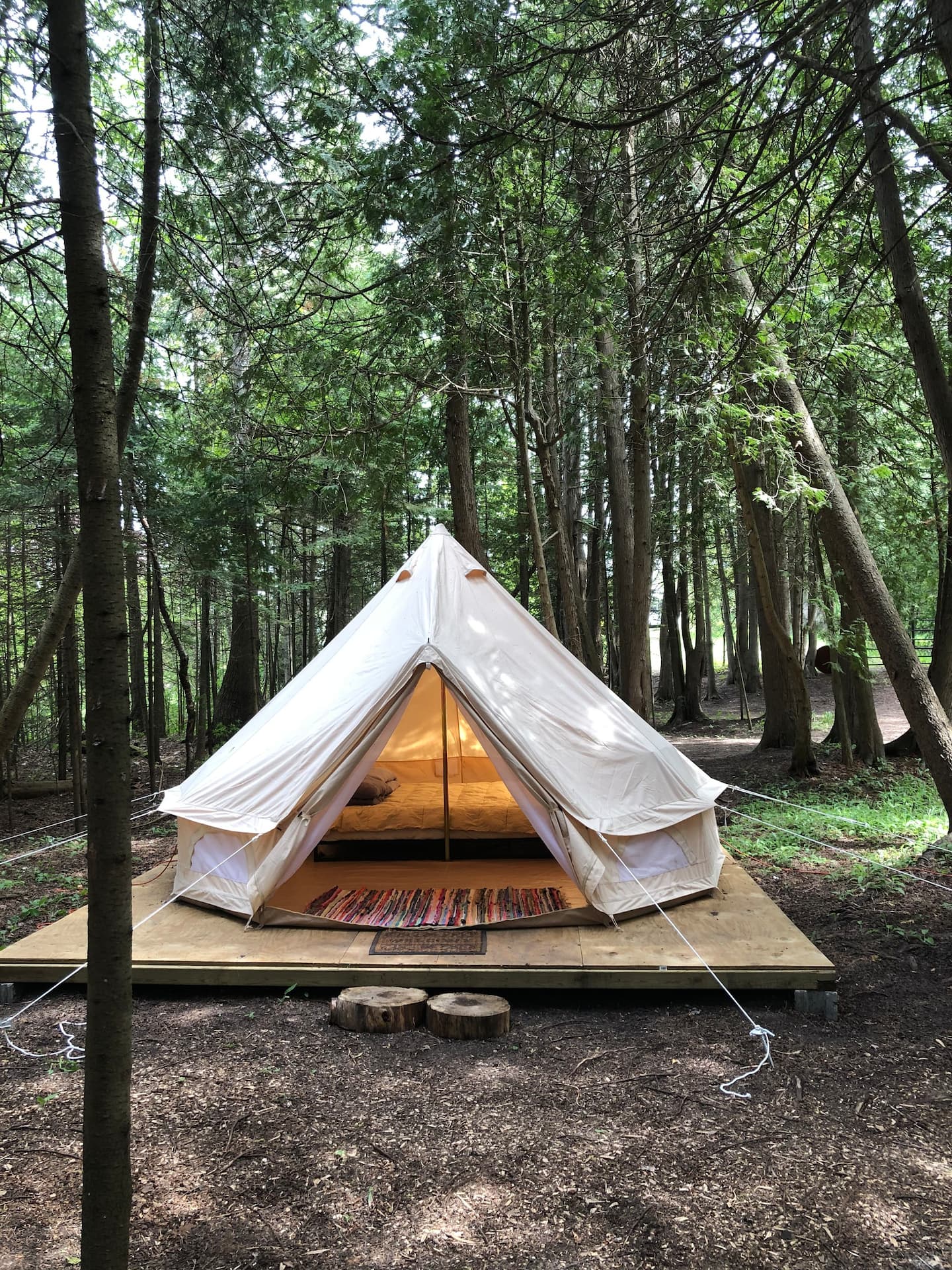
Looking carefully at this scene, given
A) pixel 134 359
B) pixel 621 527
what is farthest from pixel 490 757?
pixel 621 527

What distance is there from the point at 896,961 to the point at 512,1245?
2865mm

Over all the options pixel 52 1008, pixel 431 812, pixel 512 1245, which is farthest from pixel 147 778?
pixel 512 1245

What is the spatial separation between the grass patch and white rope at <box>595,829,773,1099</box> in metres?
1.70

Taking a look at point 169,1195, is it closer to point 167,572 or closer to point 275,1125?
point 275,1125

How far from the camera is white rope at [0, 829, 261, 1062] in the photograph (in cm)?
350

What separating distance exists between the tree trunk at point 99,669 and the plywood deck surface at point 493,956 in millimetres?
2316

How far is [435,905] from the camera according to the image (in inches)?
192

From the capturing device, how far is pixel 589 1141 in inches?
109

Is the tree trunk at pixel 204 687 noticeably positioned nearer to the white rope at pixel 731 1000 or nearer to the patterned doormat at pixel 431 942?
the patterned doormat at pixel 431 942

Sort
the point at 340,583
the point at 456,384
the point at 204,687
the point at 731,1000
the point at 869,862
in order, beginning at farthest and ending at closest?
the point at 340,583, the point at 204,687, the point at 456,384, the point at 869,862, the point at 731,1000

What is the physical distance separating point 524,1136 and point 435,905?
211 centimetres

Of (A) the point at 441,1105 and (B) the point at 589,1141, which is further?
(A) the point at 441,1105

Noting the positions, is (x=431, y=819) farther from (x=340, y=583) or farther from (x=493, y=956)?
(x=340, y=583)

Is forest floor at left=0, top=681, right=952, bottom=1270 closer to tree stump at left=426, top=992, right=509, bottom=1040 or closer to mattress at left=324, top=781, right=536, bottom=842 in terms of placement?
tree stump at left=426, top=992, right=509, bottom=1040
